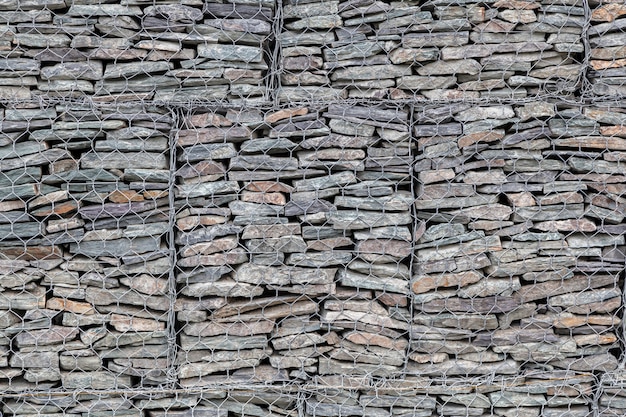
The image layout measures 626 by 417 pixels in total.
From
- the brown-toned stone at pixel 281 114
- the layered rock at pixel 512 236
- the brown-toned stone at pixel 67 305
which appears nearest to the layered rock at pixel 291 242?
the brown-toned stone at pixel 281 114

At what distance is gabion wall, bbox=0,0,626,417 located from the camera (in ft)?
10.7

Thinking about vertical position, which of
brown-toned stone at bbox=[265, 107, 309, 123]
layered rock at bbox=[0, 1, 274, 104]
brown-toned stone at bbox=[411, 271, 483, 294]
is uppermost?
layered rock at bbox=[0, 1, 274, 104]

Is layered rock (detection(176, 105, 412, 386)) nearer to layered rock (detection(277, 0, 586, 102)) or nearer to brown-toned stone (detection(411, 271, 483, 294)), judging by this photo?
brown-toned stone (detection(411, 271, 483, 294))

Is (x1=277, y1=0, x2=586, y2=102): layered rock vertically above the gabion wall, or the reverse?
(x1=277, y1=0, x2=586, y2=102): layered rock

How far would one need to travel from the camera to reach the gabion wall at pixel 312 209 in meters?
3.25

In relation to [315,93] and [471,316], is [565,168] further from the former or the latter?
[315,93]

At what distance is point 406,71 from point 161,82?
4.18 feet

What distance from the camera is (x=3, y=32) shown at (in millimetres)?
3223

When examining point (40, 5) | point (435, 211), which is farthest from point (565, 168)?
point (40, 5)

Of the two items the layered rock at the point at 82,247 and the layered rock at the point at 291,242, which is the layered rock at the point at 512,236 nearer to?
the layered rock at the point at 291,242

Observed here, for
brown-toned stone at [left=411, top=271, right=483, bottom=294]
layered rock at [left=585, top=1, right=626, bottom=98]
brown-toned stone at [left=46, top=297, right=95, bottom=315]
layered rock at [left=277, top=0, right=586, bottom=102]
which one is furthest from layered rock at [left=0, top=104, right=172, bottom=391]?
layered rock at [left=585, top=1, right=626, bottom=98]

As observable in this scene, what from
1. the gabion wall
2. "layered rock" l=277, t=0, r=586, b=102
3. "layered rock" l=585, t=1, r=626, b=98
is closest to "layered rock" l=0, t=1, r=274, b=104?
the gabion wall

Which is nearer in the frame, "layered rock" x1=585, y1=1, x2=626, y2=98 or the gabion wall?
the gabion wall

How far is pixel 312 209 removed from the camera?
10.8 feet
